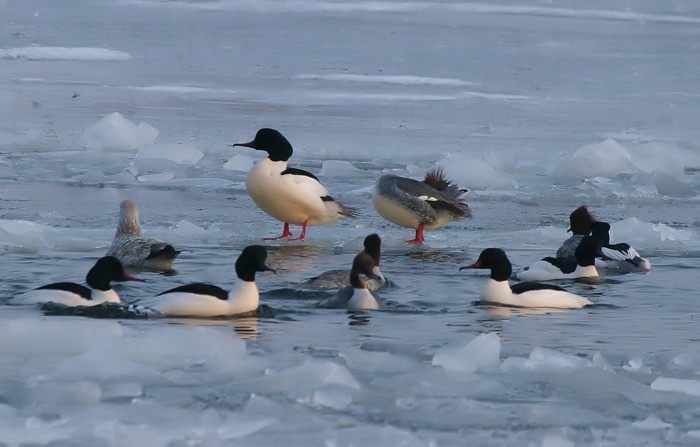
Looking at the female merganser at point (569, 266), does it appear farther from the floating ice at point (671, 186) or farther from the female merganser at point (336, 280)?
the floating ice at point (671, 186)

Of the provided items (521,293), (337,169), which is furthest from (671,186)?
(521,293)

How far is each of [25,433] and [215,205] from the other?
668 centimetres

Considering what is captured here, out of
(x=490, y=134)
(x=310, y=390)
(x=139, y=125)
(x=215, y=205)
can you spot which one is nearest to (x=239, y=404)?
(x=310, y=390)

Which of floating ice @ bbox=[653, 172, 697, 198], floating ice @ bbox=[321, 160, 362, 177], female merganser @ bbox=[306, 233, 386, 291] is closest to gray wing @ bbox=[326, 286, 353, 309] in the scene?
female merganser @ bbox=[306, 233, 386, 291]

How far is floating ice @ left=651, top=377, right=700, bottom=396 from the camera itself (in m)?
5.89

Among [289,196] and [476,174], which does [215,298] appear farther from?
[476,174]

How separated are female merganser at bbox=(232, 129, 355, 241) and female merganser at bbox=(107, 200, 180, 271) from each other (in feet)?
5.06

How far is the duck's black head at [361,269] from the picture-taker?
315 inches

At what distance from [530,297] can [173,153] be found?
235 inches

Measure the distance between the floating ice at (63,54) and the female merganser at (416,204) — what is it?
11618 millimetres

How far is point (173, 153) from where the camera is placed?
1345 centimetres

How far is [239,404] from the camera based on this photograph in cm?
554

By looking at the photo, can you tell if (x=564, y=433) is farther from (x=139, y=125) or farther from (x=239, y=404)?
(x=139, y=125)

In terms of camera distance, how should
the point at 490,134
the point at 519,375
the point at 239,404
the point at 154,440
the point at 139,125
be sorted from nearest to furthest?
1. the point at 154,440
2. the point at 239,404
3. the point at 519,375
4. the point at 139,125
5. the point at 490,134
